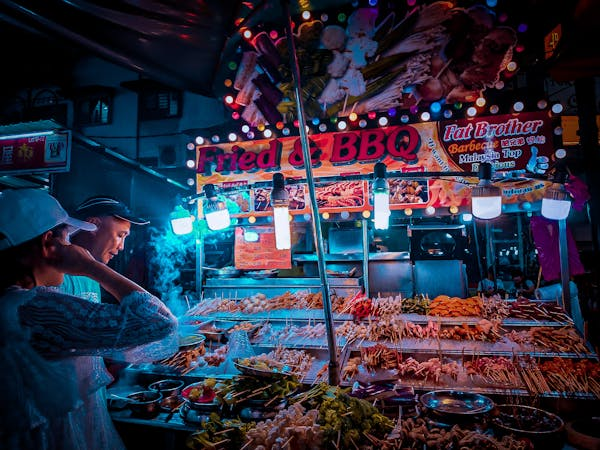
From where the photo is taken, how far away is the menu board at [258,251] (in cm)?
849

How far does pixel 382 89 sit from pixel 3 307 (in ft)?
24.2

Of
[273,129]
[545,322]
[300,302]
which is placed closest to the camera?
[545,322]

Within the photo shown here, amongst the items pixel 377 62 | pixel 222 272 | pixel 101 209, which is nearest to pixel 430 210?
pixel 377 62

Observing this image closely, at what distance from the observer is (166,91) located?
14.9 meters

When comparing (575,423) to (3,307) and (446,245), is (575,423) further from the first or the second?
(446,245)

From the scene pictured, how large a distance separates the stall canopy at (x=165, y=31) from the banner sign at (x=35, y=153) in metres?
5.44

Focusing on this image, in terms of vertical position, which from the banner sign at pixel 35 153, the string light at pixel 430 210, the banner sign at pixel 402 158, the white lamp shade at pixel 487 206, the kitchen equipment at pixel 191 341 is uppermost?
the banner sign at pixel 35 153

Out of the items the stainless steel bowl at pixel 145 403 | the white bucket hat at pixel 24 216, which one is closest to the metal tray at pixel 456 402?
the stainless steel bowl at pixel 145 403

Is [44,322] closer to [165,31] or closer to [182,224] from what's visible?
[165,31]

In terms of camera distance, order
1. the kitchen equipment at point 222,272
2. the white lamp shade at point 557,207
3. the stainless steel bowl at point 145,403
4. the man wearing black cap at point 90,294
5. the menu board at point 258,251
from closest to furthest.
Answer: the man wearing black cap at point 90,294
the stainless steel bowl at point 145,403
the white lamp shade at point 557,207
the kitchen equipment at point 222,272
the menu board at point 258,251

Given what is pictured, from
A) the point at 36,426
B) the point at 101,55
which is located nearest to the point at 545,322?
the point at 36,426

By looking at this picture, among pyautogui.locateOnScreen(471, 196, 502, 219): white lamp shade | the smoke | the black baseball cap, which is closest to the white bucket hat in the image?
the black baseball cap

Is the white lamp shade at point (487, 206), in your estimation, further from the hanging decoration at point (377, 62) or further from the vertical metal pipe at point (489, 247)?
the vertical metal pipe at point (489, 247)

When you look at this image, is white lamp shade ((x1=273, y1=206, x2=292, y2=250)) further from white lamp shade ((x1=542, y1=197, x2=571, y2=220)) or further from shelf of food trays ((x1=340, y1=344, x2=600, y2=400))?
white lamp shade ((x1=542, y1=197, x2=571, y2=220))
